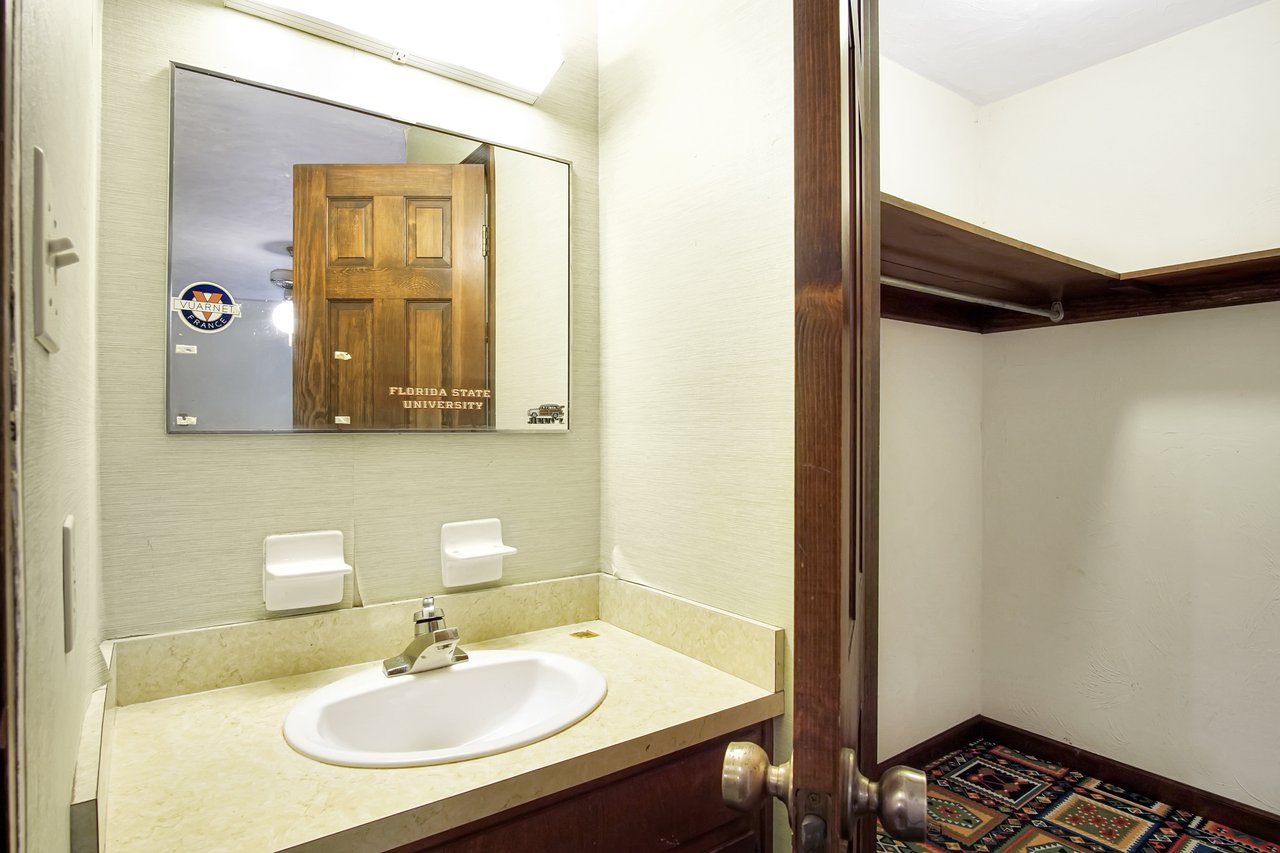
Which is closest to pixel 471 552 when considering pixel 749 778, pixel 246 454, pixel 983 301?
pixel 246 454

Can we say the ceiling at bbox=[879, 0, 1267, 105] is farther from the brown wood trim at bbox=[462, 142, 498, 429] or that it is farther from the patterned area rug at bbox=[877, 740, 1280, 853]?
the patterned area rug at bbox=[877, 740, 1280, 853]

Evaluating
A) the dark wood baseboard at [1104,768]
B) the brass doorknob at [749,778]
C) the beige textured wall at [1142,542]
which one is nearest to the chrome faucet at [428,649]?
the brass doorknob at [749,778]

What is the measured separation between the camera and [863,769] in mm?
691

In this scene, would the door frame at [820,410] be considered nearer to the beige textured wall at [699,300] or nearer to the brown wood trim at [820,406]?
the brown wood trim at [820,406]

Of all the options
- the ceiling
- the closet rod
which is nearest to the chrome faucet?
the closet rod

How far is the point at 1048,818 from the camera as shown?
1.77m

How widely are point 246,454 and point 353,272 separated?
15.7 inches

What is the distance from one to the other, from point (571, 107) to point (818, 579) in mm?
1460

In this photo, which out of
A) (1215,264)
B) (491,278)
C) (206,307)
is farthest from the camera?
(1215,264)

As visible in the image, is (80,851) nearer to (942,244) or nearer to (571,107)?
(571,107)

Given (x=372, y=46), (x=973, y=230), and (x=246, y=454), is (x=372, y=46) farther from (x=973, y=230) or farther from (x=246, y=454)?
(x=973, y=230)

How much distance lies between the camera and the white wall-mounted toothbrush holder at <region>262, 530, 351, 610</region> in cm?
114

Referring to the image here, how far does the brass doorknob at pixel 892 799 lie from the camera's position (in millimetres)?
416

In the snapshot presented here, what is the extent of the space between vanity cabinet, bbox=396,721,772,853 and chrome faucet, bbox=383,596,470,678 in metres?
0.38
